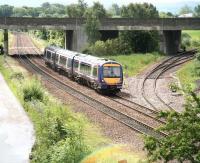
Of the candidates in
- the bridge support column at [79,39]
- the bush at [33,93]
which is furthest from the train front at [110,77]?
the bridge support column at [79,39]

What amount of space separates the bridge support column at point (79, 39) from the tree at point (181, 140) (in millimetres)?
58926

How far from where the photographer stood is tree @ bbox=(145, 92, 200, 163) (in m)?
12.2

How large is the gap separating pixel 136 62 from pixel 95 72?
2300 centimetres

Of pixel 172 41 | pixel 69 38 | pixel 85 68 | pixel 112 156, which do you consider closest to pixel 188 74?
pixel 85 68

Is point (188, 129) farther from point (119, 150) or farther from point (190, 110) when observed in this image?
point (119, 150)

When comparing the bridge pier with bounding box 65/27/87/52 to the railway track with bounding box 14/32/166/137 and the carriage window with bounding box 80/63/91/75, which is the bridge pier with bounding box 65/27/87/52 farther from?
the carriage window with bounding box 80/63/91/75

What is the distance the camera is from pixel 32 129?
23.9 m

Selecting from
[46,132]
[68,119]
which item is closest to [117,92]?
[68,119]

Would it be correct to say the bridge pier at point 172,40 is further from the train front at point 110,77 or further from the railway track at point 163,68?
the train front at point 110,77

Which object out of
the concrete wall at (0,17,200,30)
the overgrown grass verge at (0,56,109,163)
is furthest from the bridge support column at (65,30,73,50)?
the overgrown grass verge at (0,56,109,163)

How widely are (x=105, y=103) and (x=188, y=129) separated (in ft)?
67.2

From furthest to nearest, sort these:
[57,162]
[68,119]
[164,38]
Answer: [164,38] < [68,119] < [57,162]

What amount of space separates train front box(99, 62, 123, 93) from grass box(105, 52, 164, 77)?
12170 mm

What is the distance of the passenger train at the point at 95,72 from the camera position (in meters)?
36.3
